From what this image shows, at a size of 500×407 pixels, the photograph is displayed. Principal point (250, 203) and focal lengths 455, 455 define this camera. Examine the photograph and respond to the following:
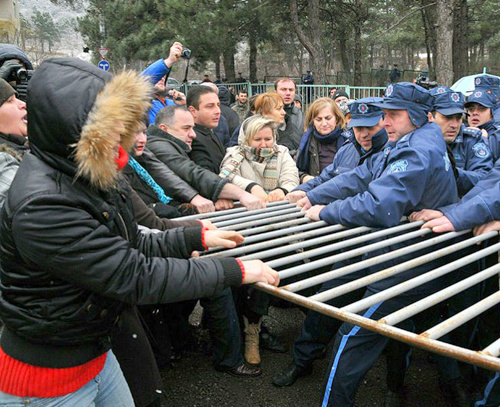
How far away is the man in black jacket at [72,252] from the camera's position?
1.38 meters

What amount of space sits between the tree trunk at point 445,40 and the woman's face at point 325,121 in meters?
9.72

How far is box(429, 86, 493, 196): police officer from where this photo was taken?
3.44 meters

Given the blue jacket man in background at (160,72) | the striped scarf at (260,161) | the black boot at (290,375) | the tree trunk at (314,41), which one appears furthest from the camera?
the tree trunk at (314,41)

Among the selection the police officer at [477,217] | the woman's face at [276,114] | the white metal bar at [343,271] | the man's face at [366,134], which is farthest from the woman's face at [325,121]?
the white metal bar at [343,271]

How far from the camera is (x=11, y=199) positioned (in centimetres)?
142

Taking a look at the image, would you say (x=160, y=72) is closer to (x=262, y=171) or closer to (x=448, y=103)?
(x=262, y=171)

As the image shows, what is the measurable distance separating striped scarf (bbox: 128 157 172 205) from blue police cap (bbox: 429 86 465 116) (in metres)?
2.15

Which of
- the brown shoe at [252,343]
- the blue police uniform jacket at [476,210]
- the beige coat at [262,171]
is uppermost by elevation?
the beige coat at [262,171]

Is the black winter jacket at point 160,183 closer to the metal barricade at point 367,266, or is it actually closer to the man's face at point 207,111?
the metal barricade at point 367,266

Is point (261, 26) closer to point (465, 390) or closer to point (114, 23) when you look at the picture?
point (114, 23)

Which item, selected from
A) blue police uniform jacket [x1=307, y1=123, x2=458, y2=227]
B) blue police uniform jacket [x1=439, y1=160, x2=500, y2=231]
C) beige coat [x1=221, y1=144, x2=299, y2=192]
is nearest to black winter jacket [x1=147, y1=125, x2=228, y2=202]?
beige coat [x1=221, y1=144, x2=299, y2=192]

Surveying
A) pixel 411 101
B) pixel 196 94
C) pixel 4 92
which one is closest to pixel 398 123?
pixel 411 101

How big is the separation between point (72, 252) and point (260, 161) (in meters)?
2.73

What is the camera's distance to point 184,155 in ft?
11.6
